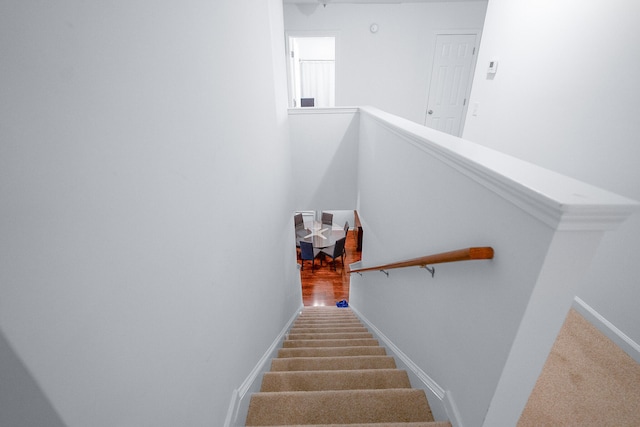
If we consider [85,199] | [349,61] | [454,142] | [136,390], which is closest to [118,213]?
[85,199]

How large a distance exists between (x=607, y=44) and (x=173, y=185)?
9.26ft

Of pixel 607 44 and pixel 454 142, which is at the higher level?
pixel 607 44

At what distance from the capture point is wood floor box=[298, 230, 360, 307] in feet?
18.6

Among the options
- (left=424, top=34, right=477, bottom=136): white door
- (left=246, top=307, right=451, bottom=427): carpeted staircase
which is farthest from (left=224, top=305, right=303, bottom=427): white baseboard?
(left=424, top=34, right=477, bottom=136): white door

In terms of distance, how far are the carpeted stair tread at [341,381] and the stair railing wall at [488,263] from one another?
0.19 metres

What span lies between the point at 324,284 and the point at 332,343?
3469 mm

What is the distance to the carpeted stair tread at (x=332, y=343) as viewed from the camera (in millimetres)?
2600

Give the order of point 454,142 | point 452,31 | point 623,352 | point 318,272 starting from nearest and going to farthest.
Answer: point 454,142 → point 623,352 → point 452,31 → point 318,272

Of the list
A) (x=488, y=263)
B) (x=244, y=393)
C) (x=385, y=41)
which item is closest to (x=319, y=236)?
(x=385, y=41)

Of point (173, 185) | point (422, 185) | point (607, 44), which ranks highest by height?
point (607, 44)

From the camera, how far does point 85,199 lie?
0.64 metres

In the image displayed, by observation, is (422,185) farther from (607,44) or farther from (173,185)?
(607,44)

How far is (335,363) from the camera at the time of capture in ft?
6.97

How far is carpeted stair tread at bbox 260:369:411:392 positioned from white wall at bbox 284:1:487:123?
520 centimetres
